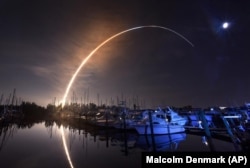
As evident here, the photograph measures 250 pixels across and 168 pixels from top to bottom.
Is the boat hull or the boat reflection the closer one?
the boat reflection

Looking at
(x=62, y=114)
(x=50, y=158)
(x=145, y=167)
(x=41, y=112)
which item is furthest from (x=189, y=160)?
(x=41, y=112)

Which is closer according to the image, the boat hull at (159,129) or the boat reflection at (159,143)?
the boat reflection at (159,143)

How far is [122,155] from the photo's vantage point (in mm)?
18406

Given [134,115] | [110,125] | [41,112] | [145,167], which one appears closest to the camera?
[145,167]

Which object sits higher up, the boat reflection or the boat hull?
the boat hull

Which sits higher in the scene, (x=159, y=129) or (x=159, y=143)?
(x=159, y=129)

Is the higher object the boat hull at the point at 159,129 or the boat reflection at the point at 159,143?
the boat hull at the point at 159,129

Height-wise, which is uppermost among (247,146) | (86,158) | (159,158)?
(159,158)

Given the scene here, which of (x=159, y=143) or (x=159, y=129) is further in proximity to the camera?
(x=159, y=129)

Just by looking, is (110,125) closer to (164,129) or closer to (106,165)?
(164,129)

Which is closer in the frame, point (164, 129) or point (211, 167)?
point (211, 167)

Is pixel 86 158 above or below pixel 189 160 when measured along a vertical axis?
below

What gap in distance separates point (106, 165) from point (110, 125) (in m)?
29.2

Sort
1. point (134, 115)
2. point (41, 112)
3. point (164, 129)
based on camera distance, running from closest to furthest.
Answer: point (164, 129)
point (134, 115)
point (41, 112)
